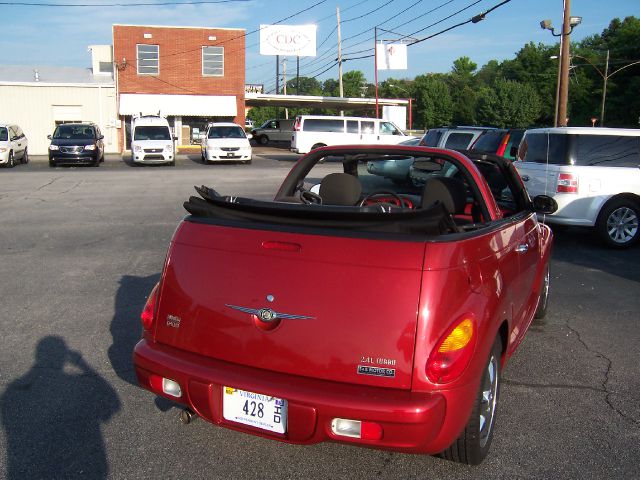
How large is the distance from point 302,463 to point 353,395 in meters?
0.77

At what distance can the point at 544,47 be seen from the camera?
3634 inches

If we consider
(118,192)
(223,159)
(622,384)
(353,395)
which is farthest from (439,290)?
(223,159)

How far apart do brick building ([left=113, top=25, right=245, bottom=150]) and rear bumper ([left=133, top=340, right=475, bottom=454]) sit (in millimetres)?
40095

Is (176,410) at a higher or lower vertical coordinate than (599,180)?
lower

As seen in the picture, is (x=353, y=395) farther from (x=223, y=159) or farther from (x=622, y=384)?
(x=223, y=159)

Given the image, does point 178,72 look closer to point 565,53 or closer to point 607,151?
point 565,53

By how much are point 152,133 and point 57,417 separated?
2559 centimetres

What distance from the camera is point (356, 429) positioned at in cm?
281

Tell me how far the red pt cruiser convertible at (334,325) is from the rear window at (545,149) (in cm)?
638

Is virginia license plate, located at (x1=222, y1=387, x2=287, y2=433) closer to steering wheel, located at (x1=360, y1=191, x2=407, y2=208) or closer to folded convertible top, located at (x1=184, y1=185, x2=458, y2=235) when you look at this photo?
folded convertible top, located at (x1=184, y1=185, x2=458, y2=235)

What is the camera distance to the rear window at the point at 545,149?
9281mm

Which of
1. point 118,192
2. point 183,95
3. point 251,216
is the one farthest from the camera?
point 183,95

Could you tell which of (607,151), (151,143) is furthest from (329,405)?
(151,143)

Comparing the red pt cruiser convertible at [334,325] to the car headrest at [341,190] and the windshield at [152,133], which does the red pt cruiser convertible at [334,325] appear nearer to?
the car headrest at [341,190]
